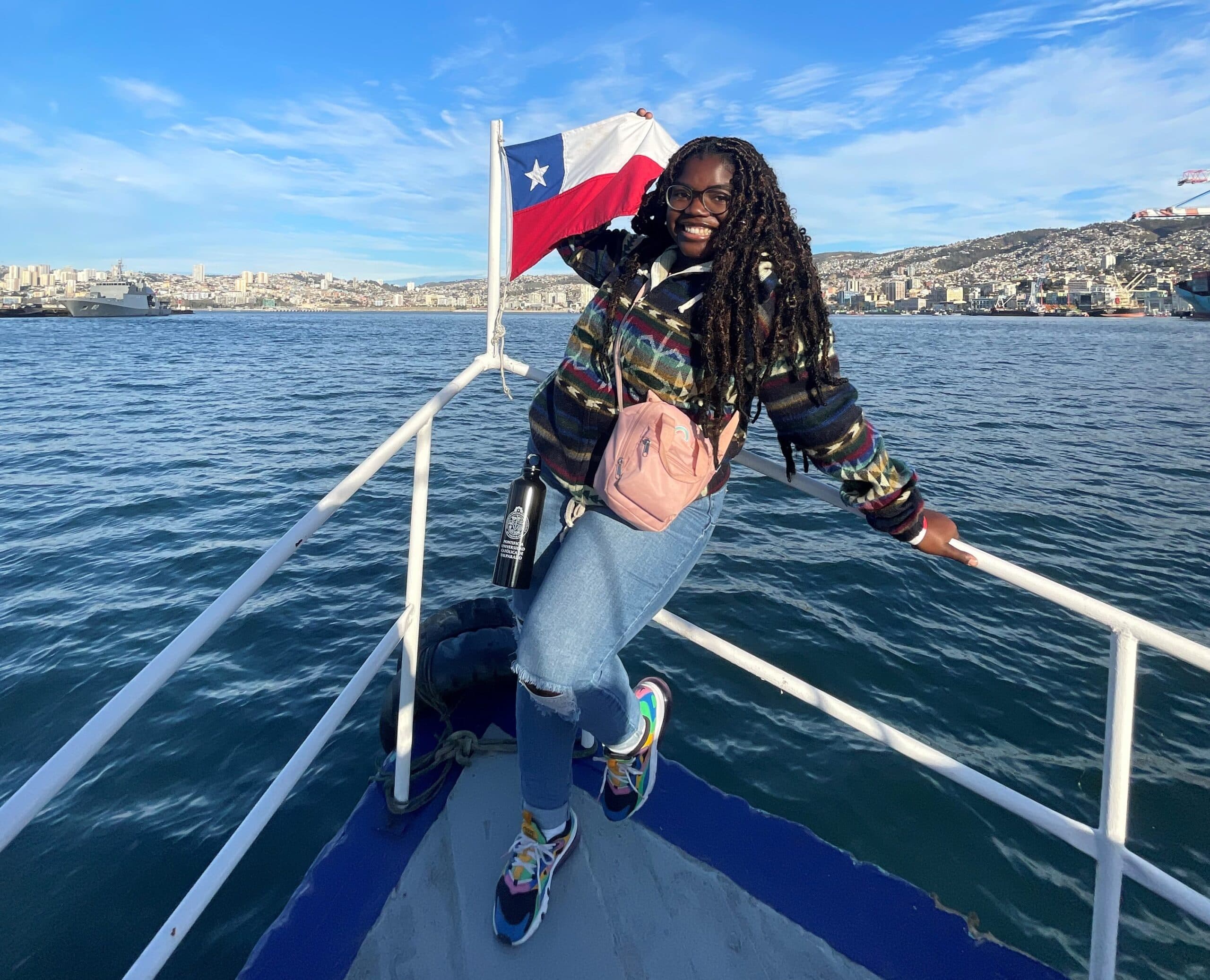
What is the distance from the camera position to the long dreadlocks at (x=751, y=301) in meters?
1.65

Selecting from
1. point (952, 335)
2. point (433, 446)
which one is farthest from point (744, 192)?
point (952, 335)

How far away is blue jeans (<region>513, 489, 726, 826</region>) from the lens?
71.4 inches

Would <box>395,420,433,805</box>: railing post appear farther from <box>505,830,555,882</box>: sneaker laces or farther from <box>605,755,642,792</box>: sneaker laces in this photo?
<box>605,755,642,792</box>: sneaker laces

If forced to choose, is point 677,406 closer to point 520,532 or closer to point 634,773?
point 520,532

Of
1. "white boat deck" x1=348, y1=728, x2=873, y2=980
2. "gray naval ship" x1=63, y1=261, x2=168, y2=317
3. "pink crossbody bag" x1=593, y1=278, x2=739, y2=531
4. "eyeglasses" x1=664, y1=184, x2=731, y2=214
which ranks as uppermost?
"eyeglasses" x1=664, y1=184, x2=731, y2=214

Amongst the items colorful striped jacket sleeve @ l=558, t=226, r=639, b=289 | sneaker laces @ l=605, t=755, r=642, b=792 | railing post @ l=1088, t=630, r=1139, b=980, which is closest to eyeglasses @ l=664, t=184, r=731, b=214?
colorful striped jacket sleeve @ l=558, t=226, r=639, b=289

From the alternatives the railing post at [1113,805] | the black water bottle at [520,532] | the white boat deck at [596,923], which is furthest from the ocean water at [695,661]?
the black water bottle at [520,532]

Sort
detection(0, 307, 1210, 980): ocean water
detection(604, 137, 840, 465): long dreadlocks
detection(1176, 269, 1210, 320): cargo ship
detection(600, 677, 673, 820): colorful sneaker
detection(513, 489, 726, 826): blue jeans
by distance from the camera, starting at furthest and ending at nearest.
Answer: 1. detection(1176, 269, 1210, 320): cargo ship
2. detection(0, 307, 1210, 980): ocean water
3. detection(600, 677, 673, 820): colorful sneaker
4. detection(513, 489, 726, 826): blue jeans
5. detection(604, 137, 840, 465): long dreadlocks

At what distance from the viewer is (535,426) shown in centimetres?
199

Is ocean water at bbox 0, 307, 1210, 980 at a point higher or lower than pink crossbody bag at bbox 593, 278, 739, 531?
lower

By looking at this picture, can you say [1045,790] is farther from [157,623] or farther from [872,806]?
[157,623]

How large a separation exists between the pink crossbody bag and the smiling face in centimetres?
46

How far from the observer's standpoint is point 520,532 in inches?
78.3

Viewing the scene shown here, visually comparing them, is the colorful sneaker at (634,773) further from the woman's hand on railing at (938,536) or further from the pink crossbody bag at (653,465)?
the woman's hand on railing at (938,536)
